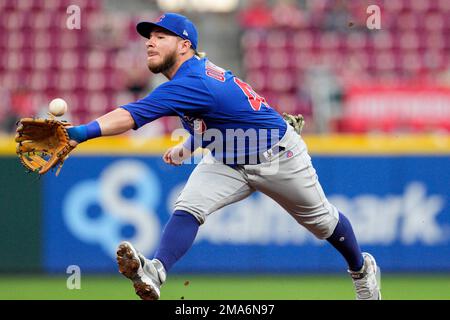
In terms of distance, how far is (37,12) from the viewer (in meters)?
15.3

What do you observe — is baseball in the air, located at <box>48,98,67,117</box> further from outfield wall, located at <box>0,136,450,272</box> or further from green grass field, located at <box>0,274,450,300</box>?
outfield wall, located at <box>0,136,450,272</box>

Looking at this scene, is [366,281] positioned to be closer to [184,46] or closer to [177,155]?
[177,155]

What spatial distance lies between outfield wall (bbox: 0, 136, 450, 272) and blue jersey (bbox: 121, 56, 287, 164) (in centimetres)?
385

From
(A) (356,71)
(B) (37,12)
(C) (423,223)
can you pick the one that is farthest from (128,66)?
(C) (423,223)

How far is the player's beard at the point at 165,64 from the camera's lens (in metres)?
6.09

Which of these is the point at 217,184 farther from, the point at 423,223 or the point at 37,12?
the point at 37,12

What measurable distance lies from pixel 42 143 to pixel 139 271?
1003mm

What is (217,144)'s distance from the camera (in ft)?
20.7

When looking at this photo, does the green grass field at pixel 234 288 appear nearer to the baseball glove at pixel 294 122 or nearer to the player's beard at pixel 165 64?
the baseball glove at pixel 294 122

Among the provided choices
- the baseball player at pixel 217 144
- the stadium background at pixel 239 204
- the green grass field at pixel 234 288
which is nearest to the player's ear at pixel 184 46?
the baseball player at pixel 217 144

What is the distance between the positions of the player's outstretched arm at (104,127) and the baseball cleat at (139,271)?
0.68 meters

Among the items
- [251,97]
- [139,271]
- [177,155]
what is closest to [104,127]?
[139,271]

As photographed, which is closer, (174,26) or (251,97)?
(174,26)

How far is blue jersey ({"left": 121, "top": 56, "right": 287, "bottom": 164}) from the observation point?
5859mm
